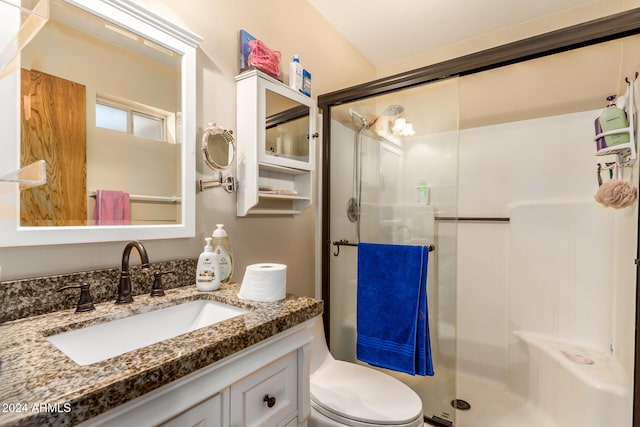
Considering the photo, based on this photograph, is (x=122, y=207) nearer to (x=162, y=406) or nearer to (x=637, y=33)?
(x=162, y=406)

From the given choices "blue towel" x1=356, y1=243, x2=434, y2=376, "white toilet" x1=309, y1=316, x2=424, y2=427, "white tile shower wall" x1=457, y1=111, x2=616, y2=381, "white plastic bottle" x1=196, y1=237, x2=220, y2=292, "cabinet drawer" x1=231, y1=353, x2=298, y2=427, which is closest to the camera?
"cabinet drawer" x1=231, y1=353, x2=298, y2=427

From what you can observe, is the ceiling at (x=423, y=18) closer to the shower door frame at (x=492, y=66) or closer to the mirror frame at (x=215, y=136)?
the shower door frame at (x=492, y=66)

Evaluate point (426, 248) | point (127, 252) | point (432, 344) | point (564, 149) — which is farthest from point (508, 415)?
point (127, 252)

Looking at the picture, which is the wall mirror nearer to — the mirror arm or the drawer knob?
the mirror arm

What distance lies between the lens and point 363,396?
4.44 ft

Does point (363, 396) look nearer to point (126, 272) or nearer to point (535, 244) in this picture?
point (126, 272)

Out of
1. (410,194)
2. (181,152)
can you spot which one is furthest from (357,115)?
(181,152)

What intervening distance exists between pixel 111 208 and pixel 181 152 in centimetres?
33

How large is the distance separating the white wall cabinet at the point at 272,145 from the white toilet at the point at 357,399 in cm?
82

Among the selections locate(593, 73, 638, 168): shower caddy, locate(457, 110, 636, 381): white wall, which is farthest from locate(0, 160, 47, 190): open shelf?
locate(457, 110, 636, 381): white wall

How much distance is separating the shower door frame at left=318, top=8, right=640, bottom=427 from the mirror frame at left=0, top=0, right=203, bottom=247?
0.92 meters

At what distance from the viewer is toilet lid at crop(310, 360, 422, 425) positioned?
1.21 m

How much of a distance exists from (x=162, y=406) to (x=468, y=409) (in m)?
1.95

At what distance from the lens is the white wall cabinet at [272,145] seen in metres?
1.36
